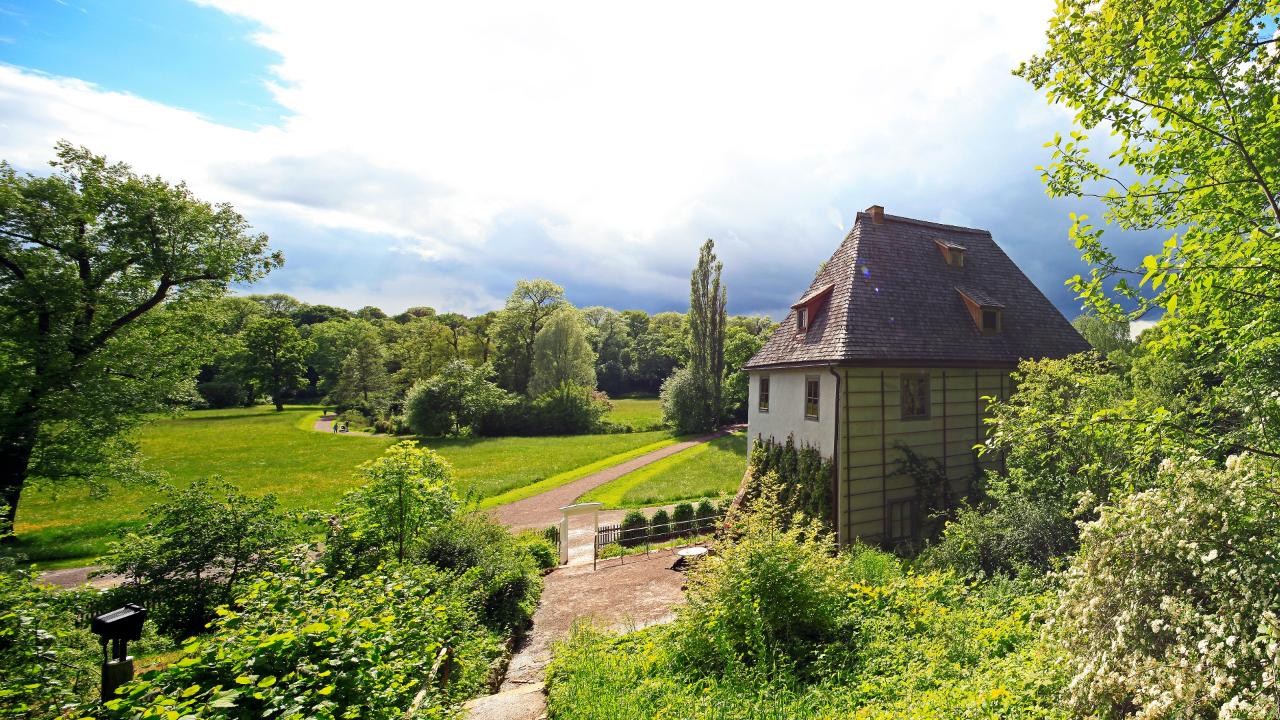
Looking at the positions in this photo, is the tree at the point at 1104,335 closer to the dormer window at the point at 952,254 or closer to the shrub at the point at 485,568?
the dormer window at the point at 952,254

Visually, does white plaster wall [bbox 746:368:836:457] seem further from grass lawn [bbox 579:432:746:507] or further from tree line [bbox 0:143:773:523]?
tree line [bbox 0:143:773:523]

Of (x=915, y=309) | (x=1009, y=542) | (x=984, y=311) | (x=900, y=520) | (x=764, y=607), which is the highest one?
(x=984, y=311)

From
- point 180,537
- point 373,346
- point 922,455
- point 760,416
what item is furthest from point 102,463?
point 373,346

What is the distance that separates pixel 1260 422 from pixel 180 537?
16.6 meters

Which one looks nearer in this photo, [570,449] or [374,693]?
[374,693]

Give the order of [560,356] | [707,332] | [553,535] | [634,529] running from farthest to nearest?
[560,356]
[707,332]
[634,529]
[553,535]

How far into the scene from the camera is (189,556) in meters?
9.61

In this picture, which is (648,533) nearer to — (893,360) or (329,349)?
(893,360)

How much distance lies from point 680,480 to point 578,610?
16276mm

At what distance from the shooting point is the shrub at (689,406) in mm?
43381

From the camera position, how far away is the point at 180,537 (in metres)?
9.64

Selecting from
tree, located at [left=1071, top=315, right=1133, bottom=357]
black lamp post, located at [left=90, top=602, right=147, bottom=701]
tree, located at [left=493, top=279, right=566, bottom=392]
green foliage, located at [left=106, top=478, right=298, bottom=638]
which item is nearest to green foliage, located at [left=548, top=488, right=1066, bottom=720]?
black lamp post, located at [left=90, top=602, right=147, bottom=701]

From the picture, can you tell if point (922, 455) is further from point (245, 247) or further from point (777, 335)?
point (245, 247)

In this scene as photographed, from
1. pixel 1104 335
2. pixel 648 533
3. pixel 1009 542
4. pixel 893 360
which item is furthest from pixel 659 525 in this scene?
pixel 1104 335
